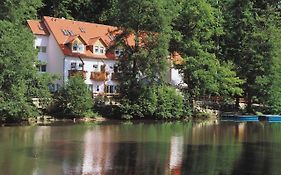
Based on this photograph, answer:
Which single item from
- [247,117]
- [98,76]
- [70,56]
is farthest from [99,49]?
[247,117]

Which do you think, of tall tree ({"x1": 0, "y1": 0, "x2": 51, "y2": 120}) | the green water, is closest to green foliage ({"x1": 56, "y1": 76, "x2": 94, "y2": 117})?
tall tree ({"x1": 0, "y1": 0, "x2": 51, "y2": 120})

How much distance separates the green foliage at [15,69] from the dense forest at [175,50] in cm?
8

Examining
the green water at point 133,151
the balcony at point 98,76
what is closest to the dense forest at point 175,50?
the green water at point 133,151

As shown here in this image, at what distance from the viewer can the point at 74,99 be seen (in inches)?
2082

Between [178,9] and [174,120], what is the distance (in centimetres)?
1350

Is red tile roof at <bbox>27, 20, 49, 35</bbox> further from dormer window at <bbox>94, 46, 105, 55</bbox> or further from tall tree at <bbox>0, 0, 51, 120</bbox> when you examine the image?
tall tree at <bbox>0, 0, 51, 120</bbox>

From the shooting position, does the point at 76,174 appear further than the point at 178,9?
No

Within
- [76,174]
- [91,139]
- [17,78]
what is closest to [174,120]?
[17,78]

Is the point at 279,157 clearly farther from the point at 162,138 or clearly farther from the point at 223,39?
the point at 223,39

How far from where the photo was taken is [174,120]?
195 feet

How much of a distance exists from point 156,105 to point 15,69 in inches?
720

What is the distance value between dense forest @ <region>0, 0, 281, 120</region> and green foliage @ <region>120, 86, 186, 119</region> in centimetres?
11

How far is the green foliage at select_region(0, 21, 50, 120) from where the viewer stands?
45.1 meters

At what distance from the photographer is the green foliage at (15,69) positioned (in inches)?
1775
